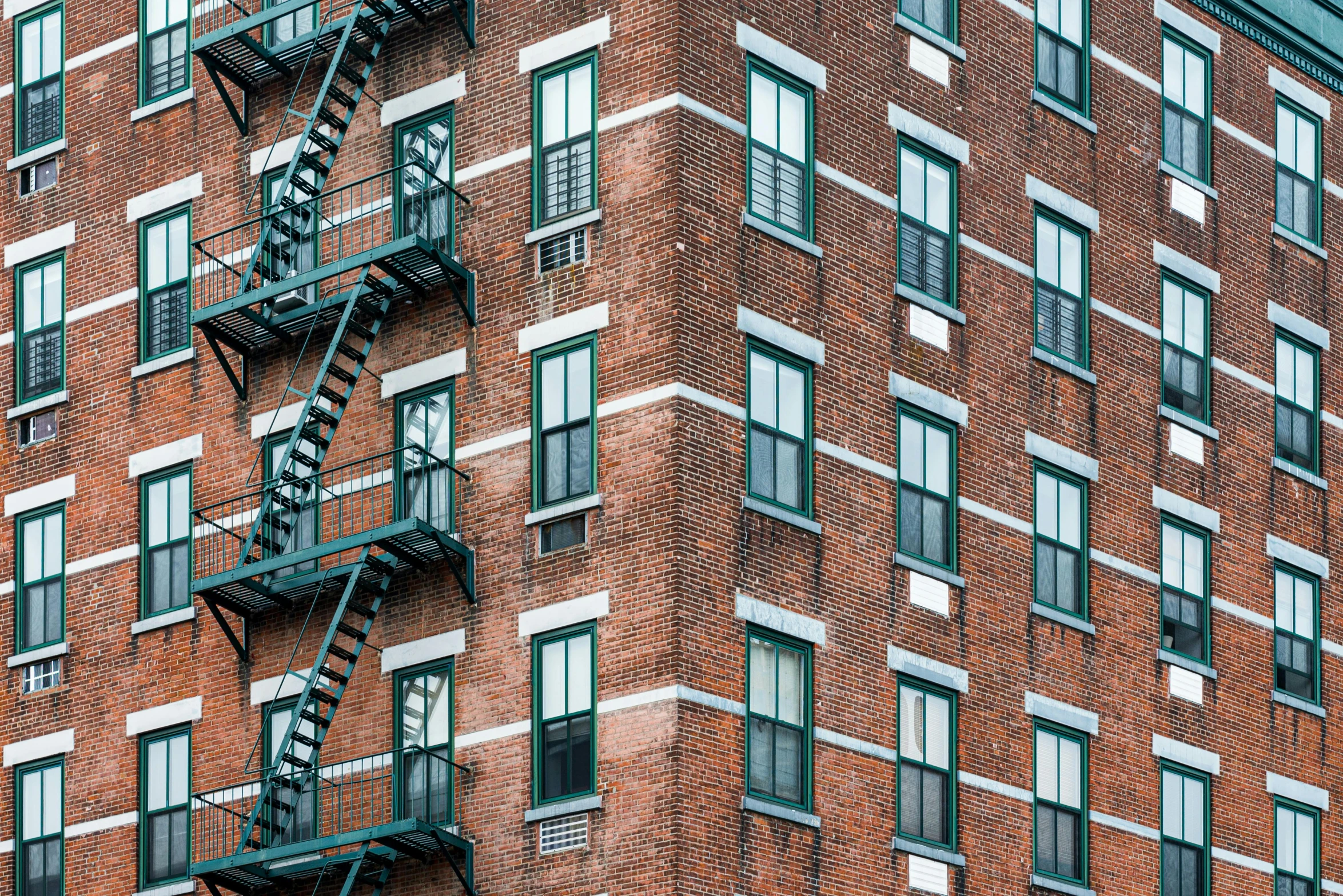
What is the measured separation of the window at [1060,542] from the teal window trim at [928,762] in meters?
2.65

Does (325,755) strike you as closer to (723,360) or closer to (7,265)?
→ (723,360)

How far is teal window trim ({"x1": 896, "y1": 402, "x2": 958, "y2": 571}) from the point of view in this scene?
38.2 meters

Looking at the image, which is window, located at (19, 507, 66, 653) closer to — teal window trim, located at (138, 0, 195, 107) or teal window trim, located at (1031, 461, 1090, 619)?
teal window trim, located at (138, 0, 195, 107)

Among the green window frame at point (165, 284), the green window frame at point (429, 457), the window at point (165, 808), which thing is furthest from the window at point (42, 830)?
the green window frame at point (429, 457)

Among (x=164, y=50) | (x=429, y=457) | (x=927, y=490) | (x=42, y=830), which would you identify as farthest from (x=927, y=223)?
(x=42, y=830)

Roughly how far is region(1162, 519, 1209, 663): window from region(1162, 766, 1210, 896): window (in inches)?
73.0

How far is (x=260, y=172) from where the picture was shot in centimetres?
4062

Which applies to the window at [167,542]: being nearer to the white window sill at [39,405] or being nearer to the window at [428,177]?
the white window sill at [39,405]

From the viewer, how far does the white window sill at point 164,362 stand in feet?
133

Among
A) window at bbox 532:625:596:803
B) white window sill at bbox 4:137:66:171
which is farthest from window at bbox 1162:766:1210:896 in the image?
white window sill at bbox 4:137:66:171

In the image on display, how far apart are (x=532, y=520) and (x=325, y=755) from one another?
14.4 feet

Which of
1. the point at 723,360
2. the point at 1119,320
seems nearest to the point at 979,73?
the point at 1119,320

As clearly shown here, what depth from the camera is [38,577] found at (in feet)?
137

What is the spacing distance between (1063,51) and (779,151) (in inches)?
270
